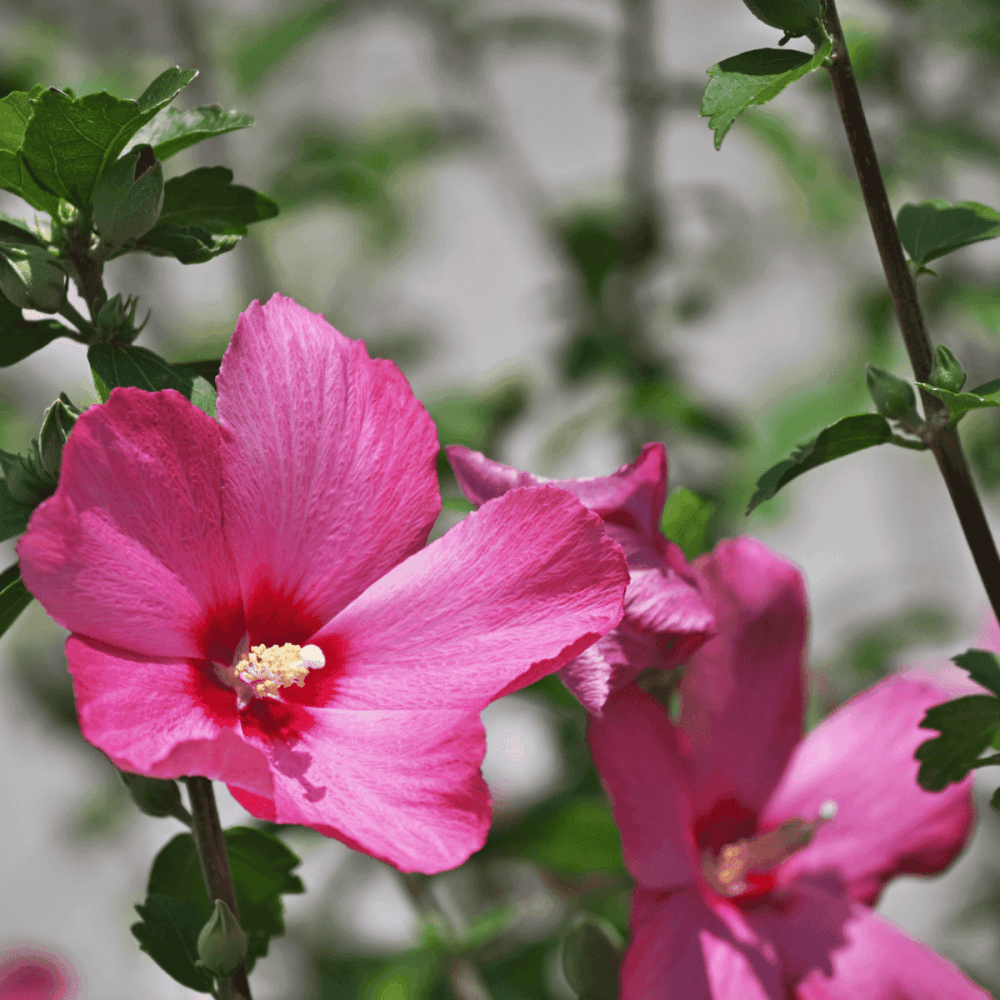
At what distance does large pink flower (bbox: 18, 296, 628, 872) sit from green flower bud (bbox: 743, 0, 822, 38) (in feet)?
0.67

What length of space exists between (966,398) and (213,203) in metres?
0.34

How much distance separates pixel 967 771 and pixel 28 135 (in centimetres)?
49

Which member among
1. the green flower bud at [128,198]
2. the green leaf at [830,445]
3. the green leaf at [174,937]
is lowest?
the green leaf at [174,937]

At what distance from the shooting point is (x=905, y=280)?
48 cm

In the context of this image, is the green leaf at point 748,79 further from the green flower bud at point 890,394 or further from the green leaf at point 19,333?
the green leaf at point 19,333

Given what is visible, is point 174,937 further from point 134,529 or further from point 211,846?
point 134,529

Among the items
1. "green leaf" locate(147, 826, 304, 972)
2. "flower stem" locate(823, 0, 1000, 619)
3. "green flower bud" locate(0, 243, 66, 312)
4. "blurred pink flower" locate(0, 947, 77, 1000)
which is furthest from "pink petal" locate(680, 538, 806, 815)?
"blurred pink flower" locate(0, 947, 77, 1000)

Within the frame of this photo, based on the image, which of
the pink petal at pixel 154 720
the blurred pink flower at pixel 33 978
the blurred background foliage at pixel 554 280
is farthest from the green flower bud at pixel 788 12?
the blurred pink flower at pixel 33 978

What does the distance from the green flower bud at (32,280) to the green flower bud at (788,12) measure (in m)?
0.29

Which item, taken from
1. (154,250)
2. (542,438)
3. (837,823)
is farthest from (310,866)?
(154,250)

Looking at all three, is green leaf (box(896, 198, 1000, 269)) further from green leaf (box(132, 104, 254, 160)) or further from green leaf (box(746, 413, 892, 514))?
green leaf (box(132, 104, 254, 160))

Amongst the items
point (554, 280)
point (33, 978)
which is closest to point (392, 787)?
point (554, 280)

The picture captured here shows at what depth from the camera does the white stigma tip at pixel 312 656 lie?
0.48 meters

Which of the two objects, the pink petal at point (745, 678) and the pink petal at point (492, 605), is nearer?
the pink petal at point (492, 605)
